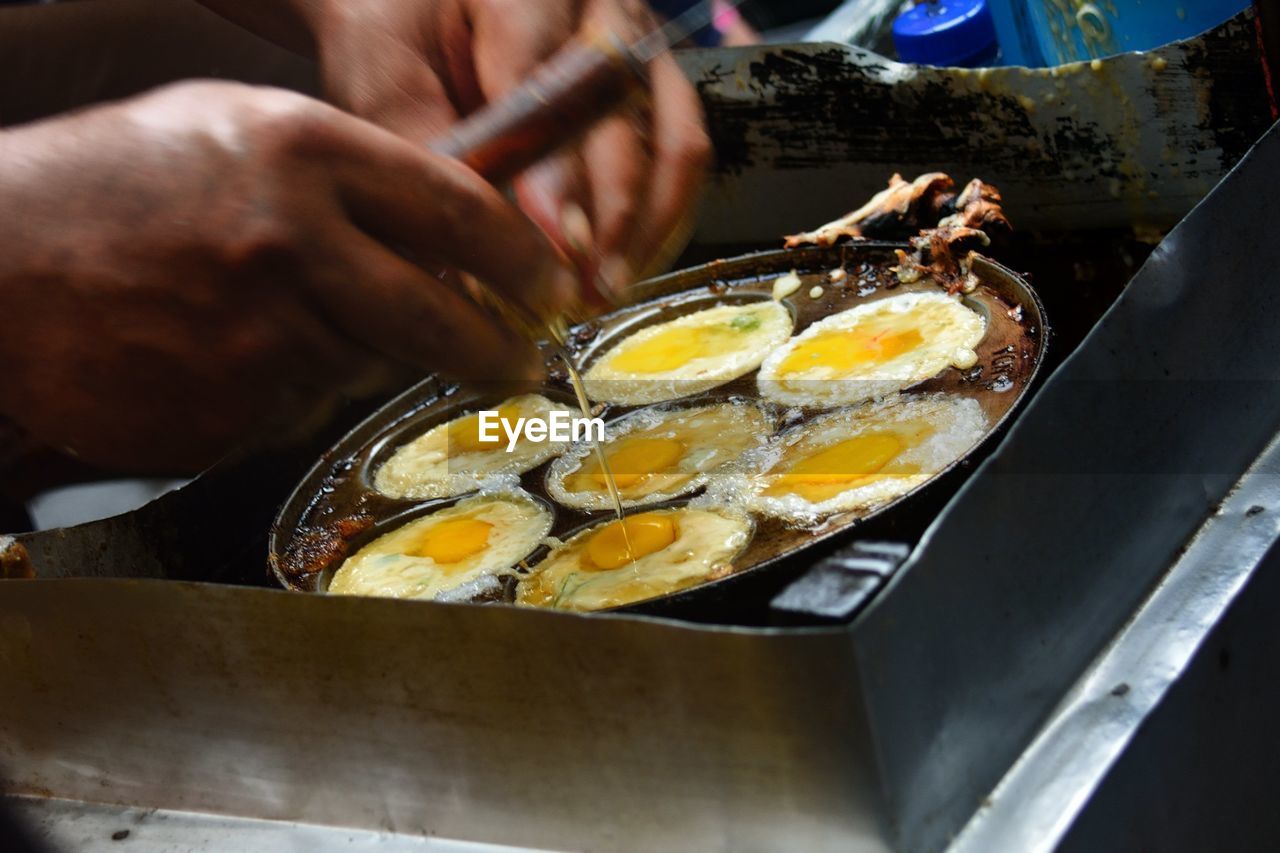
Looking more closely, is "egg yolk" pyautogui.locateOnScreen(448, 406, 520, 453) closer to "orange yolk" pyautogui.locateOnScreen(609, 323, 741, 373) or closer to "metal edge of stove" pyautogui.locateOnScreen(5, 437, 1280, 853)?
"orange yolk" pyautogui.locateOnScreen(609, 323, 741, 373)

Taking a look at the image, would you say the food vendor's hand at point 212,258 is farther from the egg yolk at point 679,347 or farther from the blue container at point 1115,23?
the blue container at point 1115,23

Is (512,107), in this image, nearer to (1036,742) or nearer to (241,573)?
(1036,742)

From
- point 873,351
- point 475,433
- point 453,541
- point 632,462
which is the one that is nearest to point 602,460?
point 632,462

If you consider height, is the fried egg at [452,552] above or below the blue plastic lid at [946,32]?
below

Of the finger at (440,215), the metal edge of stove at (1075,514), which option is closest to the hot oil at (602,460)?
the finger at (440,215)

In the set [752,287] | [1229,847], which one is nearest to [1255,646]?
[1229,847]

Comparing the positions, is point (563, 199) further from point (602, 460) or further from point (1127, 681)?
point (1127, 681)
